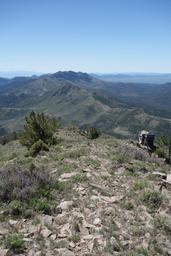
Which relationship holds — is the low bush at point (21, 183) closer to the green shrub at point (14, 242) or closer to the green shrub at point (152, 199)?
the green shrub at point (14, 242)

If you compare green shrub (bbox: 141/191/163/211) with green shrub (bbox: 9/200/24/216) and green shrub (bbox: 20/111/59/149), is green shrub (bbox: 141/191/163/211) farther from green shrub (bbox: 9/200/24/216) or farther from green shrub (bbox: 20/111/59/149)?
green shrub (bbox: 20/111/59/149)

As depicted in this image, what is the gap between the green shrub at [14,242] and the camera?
6724 mm

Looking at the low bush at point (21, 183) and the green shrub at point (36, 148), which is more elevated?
the low bush at point (21, 183)

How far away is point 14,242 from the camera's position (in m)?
6.75

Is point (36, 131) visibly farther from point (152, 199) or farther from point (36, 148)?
point (152, 199)

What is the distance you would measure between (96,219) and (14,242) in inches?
87.9

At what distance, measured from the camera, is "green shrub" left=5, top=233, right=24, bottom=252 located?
22.1ft

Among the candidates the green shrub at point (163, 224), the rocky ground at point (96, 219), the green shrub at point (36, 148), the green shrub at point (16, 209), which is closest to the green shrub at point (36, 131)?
the green shrub at point (36, 148)

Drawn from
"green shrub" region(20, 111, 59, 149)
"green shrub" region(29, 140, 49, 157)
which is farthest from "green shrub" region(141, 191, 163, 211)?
"green shrub" region(20, 111, 59, 149)

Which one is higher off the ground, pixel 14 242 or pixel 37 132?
pixel 14 242

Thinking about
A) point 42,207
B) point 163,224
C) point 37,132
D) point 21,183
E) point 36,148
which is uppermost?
point 21,183

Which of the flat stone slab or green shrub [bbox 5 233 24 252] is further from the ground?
green shrub [bbox 5 233 24 252]

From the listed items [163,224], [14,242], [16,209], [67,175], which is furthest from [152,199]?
[14,242]

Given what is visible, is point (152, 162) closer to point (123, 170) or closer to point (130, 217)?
point (123, 170)
